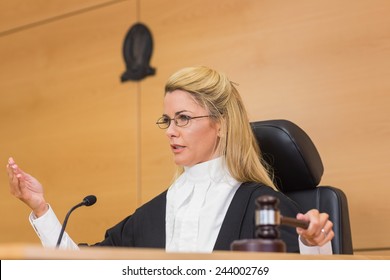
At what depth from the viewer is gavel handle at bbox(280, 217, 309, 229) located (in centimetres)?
130

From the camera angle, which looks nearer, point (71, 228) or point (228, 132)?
point (228, 132)

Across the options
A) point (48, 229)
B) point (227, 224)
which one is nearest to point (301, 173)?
point (227, 224)

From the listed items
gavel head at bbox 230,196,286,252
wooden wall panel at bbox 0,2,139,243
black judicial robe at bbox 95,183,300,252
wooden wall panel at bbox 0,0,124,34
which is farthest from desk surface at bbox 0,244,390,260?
wooden wall panel at bbox 0,0,124,34

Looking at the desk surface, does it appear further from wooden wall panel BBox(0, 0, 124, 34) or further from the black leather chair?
wooden wall panel BBox(0, 0, 124, 34)

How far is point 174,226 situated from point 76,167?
61.3 inches

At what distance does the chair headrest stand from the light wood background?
0.55 m

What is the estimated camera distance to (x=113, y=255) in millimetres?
1148

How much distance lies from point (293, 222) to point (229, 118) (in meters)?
1.23

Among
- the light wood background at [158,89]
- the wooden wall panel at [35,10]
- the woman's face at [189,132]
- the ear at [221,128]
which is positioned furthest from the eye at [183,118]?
the wooden wall panel at [35,10]

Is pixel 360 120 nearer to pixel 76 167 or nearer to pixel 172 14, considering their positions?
pixel 172 14

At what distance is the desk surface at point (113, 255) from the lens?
105 cm
